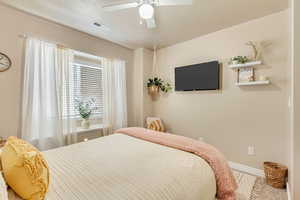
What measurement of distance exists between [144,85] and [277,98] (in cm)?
250

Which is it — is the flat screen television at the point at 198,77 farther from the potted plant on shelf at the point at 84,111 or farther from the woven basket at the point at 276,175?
the potted plant on shelf at the point at 84,111

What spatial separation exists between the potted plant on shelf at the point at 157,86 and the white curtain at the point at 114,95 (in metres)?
0.63

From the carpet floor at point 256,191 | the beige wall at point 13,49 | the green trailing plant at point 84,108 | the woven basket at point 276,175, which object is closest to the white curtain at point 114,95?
the green trailing plant at point 84,108

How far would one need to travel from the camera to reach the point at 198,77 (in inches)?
116

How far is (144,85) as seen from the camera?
143 inches

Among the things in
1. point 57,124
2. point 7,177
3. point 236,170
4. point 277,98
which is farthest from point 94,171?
point 277,98

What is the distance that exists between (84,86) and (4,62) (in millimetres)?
1161

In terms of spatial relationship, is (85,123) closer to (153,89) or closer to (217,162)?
(153,89)

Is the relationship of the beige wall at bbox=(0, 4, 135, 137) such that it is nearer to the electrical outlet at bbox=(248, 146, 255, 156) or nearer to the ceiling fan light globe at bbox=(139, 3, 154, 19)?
the ceiling fan light globe at bbox=(139, 3, 154, 19)

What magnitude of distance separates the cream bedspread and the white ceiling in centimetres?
194

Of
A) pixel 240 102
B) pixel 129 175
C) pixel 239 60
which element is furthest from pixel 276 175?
pixel 129 175

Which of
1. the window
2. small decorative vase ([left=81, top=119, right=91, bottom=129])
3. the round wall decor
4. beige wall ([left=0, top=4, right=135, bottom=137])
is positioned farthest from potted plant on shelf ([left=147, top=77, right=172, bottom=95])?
the round wall decor

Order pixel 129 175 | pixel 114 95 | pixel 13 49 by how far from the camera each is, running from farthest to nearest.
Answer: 1. pixel 114 95
2. pixel 13 49
3. pixel 129 175

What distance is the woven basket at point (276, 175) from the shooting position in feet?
6.45
